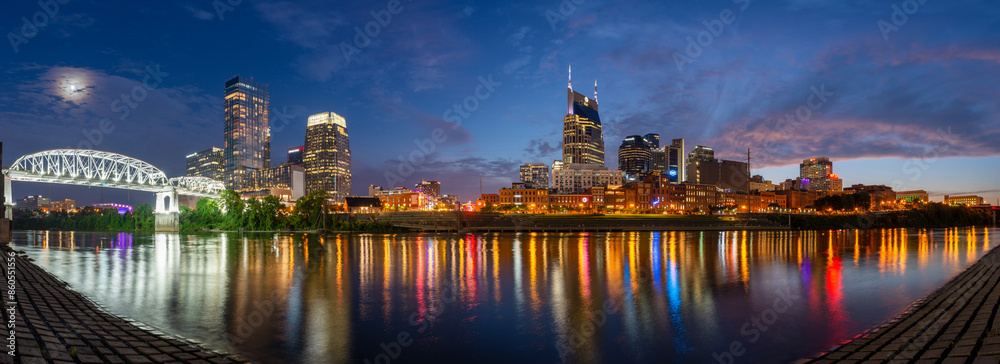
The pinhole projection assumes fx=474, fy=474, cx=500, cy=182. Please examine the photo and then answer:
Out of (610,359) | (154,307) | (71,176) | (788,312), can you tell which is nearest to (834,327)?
(788,312)

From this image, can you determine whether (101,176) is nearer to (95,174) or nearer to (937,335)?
(95,174)

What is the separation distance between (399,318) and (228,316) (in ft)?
17.9

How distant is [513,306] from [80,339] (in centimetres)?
1175

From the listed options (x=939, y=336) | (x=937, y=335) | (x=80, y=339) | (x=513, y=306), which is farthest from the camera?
(x=513, y=306)

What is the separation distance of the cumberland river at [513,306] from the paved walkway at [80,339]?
120 cm

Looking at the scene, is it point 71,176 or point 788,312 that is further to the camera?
point 71,176

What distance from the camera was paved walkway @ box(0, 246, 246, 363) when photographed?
839 cm

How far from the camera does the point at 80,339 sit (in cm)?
992

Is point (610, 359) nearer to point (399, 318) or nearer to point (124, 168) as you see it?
point (399, 318)

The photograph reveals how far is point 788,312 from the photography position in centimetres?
1602

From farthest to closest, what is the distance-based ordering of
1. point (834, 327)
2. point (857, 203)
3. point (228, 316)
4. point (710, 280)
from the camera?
point (857, 203), point (710, 280), point (228, 316), point (834, 327)

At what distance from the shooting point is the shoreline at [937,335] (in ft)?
28.3

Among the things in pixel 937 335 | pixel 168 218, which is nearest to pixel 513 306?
pixel 937 335

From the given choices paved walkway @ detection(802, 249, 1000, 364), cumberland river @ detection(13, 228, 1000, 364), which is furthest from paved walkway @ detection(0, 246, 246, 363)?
paved walkway @ detection(802, 249, 1000, 364)
